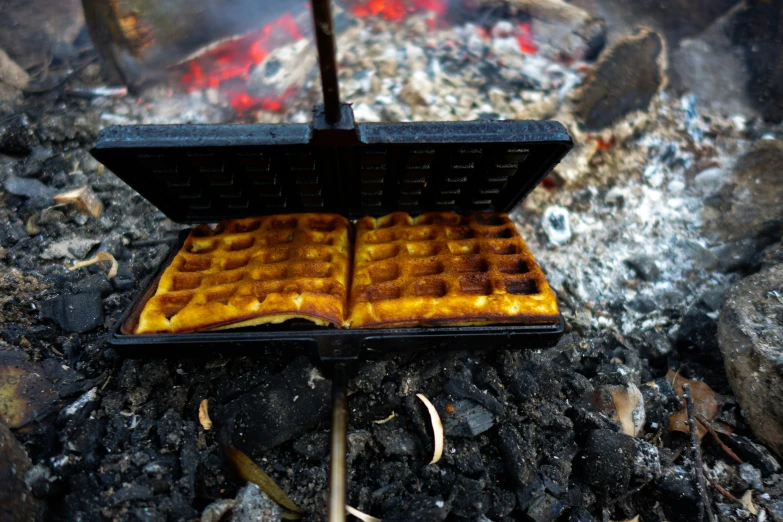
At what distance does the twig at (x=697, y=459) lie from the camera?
6.97ft

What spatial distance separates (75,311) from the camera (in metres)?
2.43

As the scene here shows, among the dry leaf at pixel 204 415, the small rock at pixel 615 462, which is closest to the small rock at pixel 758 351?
the small rock at pixel 615 462

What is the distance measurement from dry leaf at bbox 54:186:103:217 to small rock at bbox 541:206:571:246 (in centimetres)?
311

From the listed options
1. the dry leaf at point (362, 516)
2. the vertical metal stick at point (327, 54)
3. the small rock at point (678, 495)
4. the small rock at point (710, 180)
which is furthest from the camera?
the small rock at point (710, 180)

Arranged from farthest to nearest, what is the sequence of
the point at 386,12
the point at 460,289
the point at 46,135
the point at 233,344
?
the point at 386,12 → the point at 46,135 → the point at 460,289 → the point at 233,344

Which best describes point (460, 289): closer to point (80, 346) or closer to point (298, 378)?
point (298, 378)

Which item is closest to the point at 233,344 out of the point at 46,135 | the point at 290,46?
the point at 46,135

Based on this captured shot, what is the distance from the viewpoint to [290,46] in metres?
4.36

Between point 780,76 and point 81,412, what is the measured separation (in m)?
5.93

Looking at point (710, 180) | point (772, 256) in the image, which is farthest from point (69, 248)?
point (710, 180)

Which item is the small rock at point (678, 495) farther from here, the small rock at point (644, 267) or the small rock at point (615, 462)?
the small rock at point (644, 267)

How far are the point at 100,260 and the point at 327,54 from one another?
6.81 feet

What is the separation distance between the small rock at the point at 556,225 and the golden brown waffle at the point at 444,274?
1.03 metres

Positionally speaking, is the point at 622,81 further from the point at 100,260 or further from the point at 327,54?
the point at 100,260
